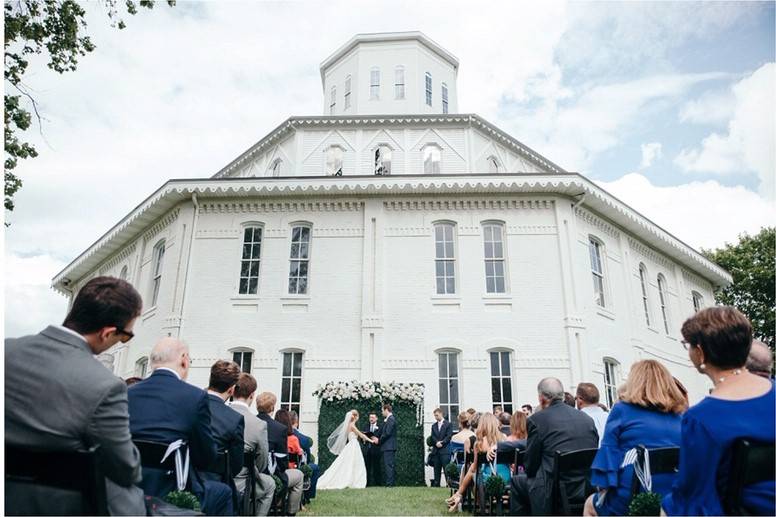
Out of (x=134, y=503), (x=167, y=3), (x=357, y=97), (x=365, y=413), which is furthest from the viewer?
(x=357, y=97)

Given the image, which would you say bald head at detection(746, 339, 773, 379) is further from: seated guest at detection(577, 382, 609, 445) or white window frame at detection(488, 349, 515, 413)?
white window frame at detection(488, 349, 515, 413)

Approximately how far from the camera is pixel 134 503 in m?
2.58

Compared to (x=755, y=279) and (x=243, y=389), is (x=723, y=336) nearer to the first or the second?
(x=243, y=389)

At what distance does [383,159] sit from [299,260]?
6.60 metres

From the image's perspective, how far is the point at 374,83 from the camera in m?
23.7

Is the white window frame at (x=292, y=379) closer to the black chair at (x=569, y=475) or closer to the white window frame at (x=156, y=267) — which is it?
the white window frame at (x=156, y=267)

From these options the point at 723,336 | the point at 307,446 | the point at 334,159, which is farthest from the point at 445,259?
the point at 723,336

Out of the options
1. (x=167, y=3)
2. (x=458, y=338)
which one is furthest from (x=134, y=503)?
(x=458, y=338)

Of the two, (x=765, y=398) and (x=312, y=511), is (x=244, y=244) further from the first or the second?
(x=765, y=398)

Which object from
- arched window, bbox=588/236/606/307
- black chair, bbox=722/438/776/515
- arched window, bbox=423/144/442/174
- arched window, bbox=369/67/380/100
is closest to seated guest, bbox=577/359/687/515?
black chair, bbox=722/438/776/515

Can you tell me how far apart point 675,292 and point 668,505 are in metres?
20.5

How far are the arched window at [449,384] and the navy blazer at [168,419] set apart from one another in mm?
11939

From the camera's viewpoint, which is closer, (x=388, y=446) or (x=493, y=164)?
(x=388, y=446)

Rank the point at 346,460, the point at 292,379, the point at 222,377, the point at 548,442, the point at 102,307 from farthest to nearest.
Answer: the point at 292,379 < the point at 346,460 < the point at 548,442 < the point at 222,377 < the point at 102,307
